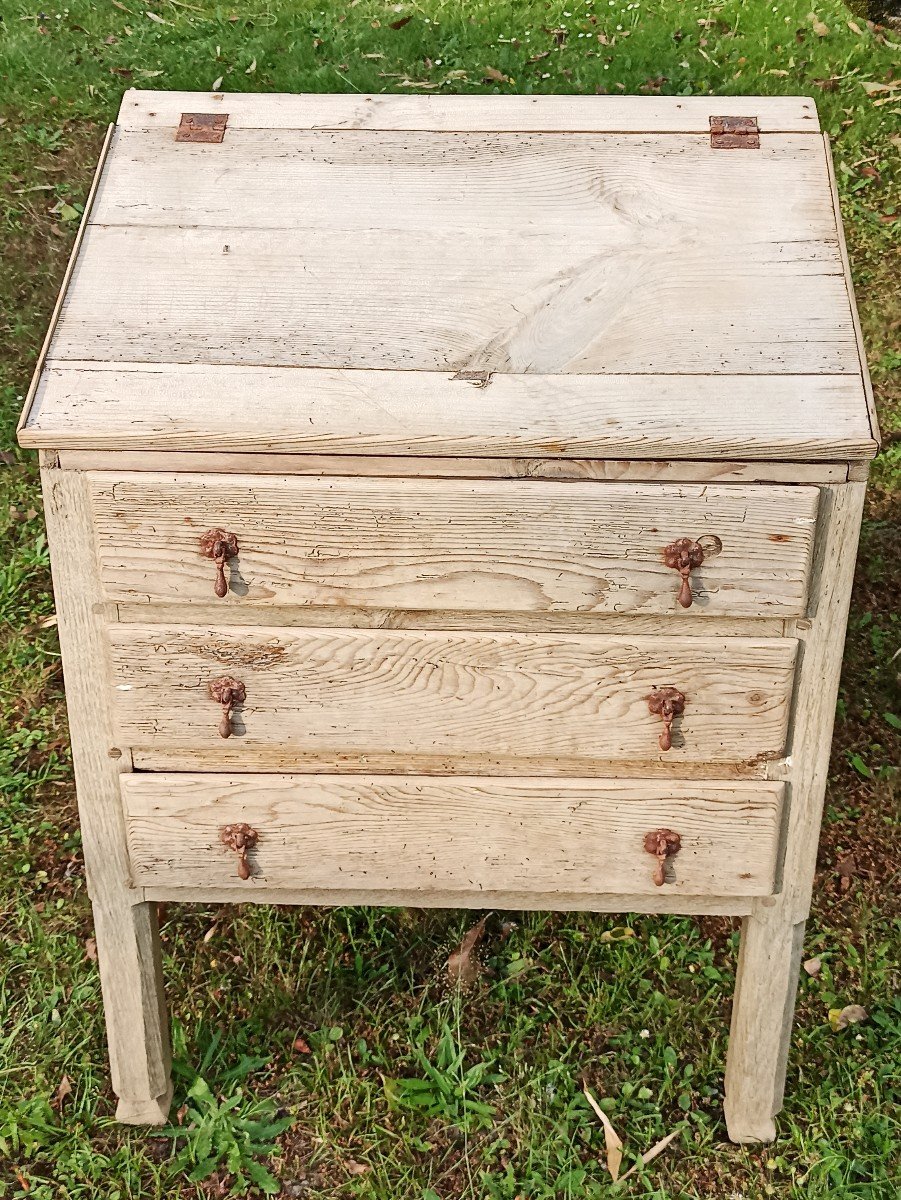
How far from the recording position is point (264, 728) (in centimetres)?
218

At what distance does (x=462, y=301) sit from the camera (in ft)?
6.90

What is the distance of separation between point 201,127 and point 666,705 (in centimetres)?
137

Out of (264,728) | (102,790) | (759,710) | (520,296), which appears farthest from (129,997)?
(520,296)

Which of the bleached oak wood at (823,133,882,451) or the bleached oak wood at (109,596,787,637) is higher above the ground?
the bleached oak wood at (823,133,882,451)

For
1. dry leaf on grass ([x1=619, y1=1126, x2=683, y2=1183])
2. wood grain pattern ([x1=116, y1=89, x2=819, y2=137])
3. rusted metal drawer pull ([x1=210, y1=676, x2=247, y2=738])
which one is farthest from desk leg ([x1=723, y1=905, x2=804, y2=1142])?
wood grain pattern ([x1=116, y1=89, x2=819, y2=137])

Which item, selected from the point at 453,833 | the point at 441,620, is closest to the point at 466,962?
the point at 453,833

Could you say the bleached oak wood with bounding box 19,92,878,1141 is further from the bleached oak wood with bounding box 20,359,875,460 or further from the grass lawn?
the grass lawn

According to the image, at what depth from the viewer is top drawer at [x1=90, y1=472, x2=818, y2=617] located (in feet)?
6.33

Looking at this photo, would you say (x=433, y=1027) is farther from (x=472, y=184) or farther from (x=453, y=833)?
(x=472, y=184)

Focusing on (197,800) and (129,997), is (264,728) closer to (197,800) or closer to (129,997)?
(197,800)

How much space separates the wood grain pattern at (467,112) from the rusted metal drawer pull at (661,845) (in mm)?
1292

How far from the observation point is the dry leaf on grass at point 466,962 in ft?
9.74

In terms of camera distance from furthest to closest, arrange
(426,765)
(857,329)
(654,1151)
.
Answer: (654,1151), (426,765), (857,329)

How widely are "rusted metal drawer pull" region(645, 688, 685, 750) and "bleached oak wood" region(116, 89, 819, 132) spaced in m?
1.08
